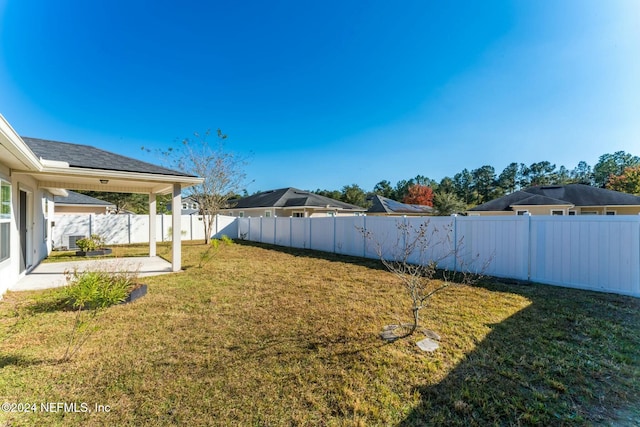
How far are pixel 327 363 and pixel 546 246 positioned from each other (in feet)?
20.0

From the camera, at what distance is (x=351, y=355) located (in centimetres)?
317

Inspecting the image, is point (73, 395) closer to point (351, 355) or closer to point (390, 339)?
point (351, 355)

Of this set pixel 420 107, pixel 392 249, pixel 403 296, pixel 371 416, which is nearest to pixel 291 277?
pixel 403 296

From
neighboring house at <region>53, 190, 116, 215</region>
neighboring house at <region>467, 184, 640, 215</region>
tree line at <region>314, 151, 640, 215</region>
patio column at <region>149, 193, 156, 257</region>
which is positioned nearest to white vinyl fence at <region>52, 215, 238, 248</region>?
patio column at <region>149, 193, 156, 257</region>

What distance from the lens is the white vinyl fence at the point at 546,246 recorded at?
17.3 ft

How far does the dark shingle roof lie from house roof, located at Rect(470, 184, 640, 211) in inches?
A: 855

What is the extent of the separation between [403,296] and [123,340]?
15.3ft

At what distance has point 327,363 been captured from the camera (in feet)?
9.84

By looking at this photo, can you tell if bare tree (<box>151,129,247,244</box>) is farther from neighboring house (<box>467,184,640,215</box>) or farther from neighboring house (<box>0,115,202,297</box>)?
neighboring house (<box>467,184,640,215</box>)

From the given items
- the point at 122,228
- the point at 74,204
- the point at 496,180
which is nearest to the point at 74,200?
the point at 74,204

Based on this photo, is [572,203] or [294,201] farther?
[294,201]

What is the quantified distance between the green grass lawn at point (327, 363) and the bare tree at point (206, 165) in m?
12.2

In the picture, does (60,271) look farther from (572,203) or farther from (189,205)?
(572,203)

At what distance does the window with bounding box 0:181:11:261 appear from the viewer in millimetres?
5285
